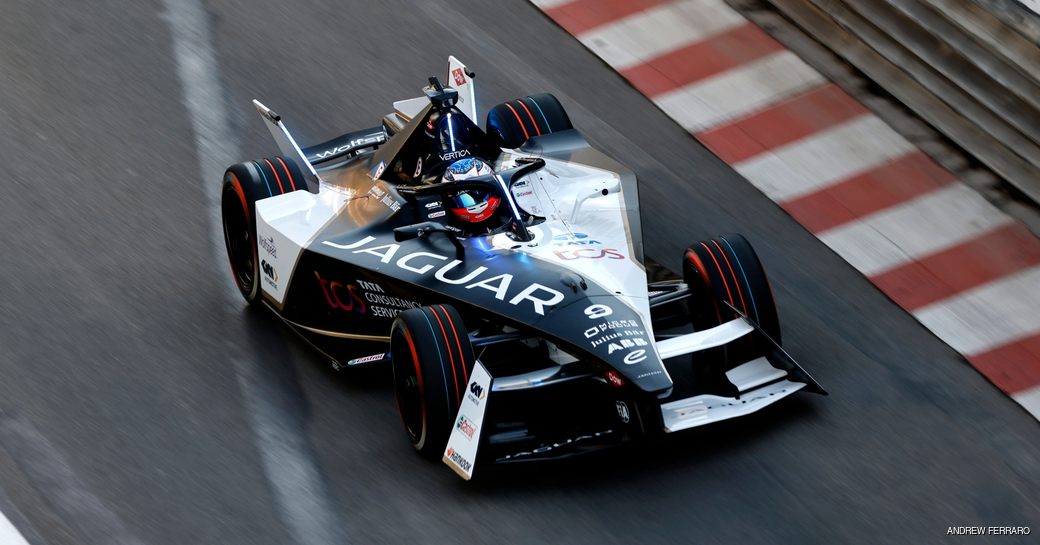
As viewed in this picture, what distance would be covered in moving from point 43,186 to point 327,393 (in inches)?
129

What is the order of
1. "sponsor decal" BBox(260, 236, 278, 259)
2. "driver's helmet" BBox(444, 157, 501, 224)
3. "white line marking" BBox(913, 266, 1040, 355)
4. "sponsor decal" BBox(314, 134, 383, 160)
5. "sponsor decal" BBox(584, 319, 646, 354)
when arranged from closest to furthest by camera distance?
1. "sponsor decal" BBox(584, 319, 646, 354)
2. "driver's helmet" BBox(444, 157, 501, 224)
3. "sponsor decal" BBox(260, 236, 278, 259)
4. "white line marking" BBox(913, 266, 1040, 355)
5. "sponsor decal" BBox(314, 134, 383, 160)

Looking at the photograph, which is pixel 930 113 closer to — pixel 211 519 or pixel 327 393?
pixel 327 393

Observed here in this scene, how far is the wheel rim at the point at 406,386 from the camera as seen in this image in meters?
7.64

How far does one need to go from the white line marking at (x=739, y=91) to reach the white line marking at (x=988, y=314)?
2522 mm

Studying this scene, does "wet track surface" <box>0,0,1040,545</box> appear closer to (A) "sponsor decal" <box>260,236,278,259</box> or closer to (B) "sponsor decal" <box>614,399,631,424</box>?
(B) "sponsor decal" <box>614,399,631,424</box>

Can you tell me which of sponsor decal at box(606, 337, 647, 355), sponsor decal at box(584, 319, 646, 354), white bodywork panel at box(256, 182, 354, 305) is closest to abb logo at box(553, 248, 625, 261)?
sponsor decal at box(584, 319, 646, 354)

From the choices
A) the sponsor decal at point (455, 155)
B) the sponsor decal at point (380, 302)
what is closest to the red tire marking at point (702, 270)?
the sponsor decal at point (455, 155)

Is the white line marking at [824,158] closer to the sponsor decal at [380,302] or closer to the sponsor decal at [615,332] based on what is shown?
the sponsor decal at [615,332]

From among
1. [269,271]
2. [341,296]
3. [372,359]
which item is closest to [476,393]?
[372,359]

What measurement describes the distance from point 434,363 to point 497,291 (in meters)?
0.67

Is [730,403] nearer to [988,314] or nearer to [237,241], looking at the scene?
[988,314]

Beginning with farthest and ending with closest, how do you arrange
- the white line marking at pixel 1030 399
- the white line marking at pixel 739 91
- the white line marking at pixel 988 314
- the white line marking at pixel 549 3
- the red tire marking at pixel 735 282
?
the white line marking at pixel 549 3 → the white line marking at pixel 739 91 → the white line marking at pixel 988 314 → the white line marking at pixel 1030 399 → the red tire marking at pixel 735 282

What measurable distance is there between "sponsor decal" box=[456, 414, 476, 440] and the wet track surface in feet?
1.25

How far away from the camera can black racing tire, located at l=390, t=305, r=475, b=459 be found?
7461mm
